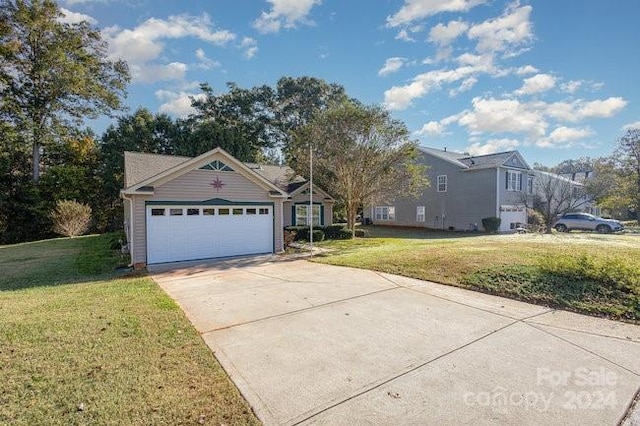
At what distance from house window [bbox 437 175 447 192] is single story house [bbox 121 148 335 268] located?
1814 centimetres

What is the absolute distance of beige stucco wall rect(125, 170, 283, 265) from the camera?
38.9ft

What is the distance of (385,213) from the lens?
32906 mm

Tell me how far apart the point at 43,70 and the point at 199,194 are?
23107mm

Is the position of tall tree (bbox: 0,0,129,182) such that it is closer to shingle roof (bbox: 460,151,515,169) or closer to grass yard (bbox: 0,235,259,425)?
grass yard (bbox: 0,235,259,425)

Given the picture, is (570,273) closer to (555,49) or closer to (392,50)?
(555,49)

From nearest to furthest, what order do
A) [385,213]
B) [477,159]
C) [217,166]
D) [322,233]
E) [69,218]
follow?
[217,166] → [322,233] → [69,218] → [477,159] → [385,213]

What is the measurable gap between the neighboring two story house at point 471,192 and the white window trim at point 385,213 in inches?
52.0

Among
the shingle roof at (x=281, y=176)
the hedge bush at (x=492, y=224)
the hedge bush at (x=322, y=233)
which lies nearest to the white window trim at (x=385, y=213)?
the hedge bush at (x=492, y=224)

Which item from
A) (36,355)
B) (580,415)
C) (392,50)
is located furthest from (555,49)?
(36,355)

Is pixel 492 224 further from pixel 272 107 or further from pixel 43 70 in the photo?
pixel 43 70

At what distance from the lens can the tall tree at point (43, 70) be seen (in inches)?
981

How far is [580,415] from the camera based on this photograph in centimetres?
316

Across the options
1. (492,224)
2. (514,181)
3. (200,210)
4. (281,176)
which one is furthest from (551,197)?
(200,210)

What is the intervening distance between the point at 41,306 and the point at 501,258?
11.3 metres
